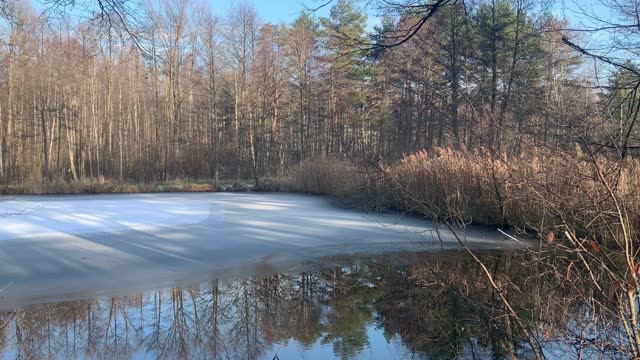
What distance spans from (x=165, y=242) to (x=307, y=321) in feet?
14.4

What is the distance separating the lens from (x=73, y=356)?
3.86 m

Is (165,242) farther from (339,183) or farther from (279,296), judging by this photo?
(339,183)

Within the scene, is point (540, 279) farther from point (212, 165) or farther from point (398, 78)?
point (212, 165)

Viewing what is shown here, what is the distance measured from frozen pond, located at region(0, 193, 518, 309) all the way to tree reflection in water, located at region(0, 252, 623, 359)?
2.12 feet

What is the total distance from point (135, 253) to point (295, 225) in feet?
11.8

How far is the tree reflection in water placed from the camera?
12.6 feet

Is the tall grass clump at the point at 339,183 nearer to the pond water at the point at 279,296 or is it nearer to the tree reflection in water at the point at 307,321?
the pond water at the point at 279,296

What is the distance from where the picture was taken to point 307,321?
4574mm

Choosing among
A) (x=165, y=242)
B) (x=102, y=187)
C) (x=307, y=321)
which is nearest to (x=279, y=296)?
(x=307, y=321)

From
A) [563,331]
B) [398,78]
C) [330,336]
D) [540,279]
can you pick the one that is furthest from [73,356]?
[398,78]

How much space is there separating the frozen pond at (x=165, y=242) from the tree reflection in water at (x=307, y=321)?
645 mm

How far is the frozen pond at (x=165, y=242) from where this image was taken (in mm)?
6023

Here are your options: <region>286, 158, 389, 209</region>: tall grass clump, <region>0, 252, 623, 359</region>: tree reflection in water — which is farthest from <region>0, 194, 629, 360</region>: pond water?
<region>286, 158, 389, 209</region>: tall grass clump

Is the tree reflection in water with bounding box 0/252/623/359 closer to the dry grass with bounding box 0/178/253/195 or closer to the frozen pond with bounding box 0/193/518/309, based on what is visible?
the frozen pond with bounding box 0/193/518/309
